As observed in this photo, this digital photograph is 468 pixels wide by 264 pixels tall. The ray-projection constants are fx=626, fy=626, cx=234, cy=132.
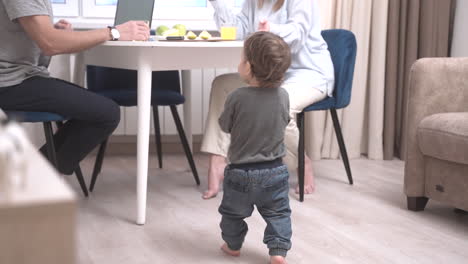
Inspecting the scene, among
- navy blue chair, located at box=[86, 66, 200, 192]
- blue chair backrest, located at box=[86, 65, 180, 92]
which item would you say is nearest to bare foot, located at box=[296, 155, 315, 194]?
navy blue chair, located at box=[86, 66, 200, 192]

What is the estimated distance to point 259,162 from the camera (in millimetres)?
1908

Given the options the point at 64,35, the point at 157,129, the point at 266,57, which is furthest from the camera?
the point at 157,129

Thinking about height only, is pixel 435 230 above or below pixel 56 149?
below

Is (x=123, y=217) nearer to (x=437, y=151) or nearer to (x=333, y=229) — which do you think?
(x=333, y=229)

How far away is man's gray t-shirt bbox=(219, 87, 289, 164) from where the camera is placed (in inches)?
74.4

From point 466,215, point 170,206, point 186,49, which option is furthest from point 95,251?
point 466,215

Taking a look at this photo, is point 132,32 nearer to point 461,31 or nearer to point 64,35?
point 64,35

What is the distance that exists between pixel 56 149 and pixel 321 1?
1.96 meters

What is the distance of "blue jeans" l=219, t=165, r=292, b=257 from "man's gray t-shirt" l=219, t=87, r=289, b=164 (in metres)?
0.05

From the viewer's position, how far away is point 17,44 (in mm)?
2113

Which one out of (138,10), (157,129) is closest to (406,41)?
(157,129)

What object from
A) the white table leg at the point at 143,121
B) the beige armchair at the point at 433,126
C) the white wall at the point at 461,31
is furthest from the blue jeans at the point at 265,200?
the white wall at the point at 461,31

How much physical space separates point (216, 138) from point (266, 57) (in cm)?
102

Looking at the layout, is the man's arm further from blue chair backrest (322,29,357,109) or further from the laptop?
blue chair backrest (322,29,357,109)
